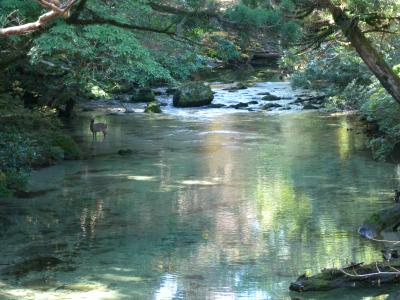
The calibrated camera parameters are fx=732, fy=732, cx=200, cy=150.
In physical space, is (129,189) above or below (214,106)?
below

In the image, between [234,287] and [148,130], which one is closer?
[234,287]

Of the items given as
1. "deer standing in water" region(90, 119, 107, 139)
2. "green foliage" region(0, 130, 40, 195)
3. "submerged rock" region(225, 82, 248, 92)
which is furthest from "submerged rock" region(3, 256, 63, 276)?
"submerged rock" region(225, 82, 248, 92)

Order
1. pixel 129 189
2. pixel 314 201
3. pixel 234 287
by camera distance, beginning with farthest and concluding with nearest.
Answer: pixel 129 189 < pixel 314 201 < pixel 234 287

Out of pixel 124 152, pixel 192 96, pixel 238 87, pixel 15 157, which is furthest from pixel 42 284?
pixel 238 87

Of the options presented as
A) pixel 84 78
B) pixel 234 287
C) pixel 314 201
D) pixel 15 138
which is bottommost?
pixel 234 287

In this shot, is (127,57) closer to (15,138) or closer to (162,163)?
(15,138)

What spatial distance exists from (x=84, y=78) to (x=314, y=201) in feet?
16.4

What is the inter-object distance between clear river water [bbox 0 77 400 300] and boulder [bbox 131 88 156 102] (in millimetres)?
11115

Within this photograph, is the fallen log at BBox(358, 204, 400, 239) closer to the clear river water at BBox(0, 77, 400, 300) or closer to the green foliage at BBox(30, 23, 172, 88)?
the clear river water at BBox(0, 77, 400, 300)

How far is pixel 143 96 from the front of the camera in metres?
33.5

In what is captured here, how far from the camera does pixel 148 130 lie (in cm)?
2477

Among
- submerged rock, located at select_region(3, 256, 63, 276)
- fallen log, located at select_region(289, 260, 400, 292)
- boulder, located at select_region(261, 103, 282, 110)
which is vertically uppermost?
boulder, located at select_region(261, 103, 282, 110)

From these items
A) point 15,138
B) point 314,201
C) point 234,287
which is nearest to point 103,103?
point 15,138

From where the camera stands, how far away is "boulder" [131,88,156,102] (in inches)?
1314
